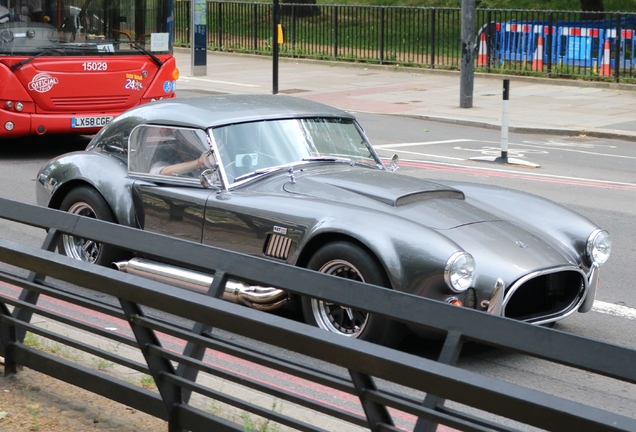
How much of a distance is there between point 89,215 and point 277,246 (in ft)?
6.81

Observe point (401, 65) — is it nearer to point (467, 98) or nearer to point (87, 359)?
point (467, 98)

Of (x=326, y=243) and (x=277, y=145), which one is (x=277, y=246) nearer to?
(x=326, y=243)

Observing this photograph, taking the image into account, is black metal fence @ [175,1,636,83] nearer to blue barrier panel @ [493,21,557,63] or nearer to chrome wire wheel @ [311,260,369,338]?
blue barrier panel @ [493,21,557,63]

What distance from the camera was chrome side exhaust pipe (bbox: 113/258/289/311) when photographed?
223 inches

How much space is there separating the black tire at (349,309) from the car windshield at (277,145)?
1.10 m

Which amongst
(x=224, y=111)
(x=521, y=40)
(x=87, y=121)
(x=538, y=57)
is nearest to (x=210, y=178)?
(x=224, y=111)

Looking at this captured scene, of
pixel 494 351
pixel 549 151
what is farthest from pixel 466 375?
pixel 549 151

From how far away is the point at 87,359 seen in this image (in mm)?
4996

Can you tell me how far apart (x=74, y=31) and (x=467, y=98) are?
31.7 ft

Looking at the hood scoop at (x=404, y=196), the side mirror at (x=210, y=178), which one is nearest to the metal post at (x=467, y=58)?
the hood scoop at (x=404, y=196)

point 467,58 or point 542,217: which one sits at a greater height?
point 467,58

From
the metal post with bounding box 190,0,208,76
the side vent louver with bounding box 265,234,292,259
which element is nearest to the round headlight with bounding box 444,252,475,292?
the side vent louver with bounding box 265,234,292,259

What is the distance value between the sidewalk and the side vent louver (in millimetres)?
12230

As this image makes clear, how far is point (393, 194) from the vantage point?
594cm
